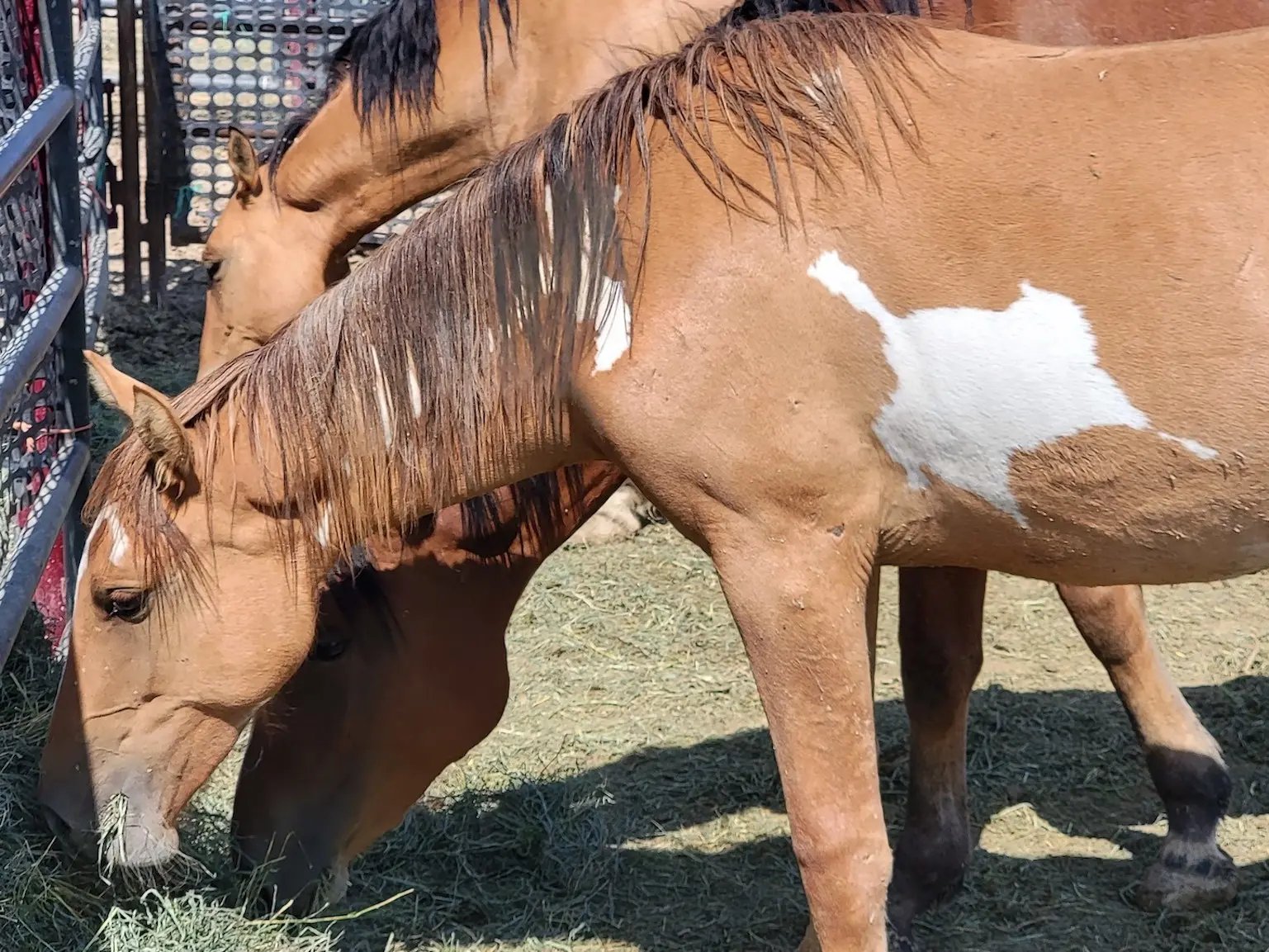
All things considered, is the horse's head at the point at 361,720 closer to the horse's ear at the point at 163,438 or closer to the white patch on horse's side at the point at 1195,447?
the horse's ear at the point at 163,438

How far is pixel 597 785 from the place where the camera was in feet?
12.0

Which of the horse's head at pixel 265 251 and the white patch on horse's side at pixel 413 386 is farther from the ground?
the white patch on horse's side at pixel 413 386

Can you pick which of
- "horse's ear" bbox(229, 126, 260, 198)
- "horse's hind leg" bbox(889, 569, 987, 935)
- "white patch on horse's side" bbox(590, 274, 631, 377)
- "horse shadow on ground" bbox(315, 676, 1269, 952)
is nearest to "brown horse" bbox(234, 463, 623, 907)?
"horse shadow on ground" bbox(315, 676, 1269, 952)

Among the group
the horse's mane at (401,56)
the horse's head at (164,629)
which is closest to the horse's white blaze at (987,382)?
the horse's head at (164,629)

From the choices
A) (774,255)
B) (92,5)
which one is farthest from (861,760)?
(92,5)

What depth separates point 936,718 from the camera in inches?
124

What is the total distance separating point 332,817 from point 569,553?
2.35m

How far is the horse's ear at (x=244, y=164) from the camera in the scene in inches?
181

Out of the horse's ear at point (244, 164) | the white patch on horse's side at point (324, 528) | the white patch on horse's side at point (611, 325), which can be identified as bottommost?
the white patch on horse's side at point (324, 528)

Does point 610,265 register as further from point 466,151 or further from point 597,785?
point 466,151

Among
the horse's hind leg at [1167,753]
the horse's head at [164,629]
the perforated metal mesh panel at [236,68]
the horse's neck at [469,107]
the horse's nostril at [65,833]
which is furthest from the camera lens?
the perforated metal mesh panel at [236,68]

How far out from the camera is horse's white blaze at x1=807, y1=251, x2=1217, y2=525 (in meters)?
2.13

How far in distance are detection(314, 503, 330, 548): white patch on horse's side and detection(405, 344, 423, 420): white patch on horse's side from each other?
0.22 meters

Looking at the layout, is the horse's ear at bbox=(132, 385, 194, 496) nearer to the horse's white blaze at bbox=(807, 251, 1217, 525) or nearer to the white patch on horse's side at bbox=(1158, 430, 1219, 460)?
the horse's white blaze at bbox=(807, 251, 1217, 525)
